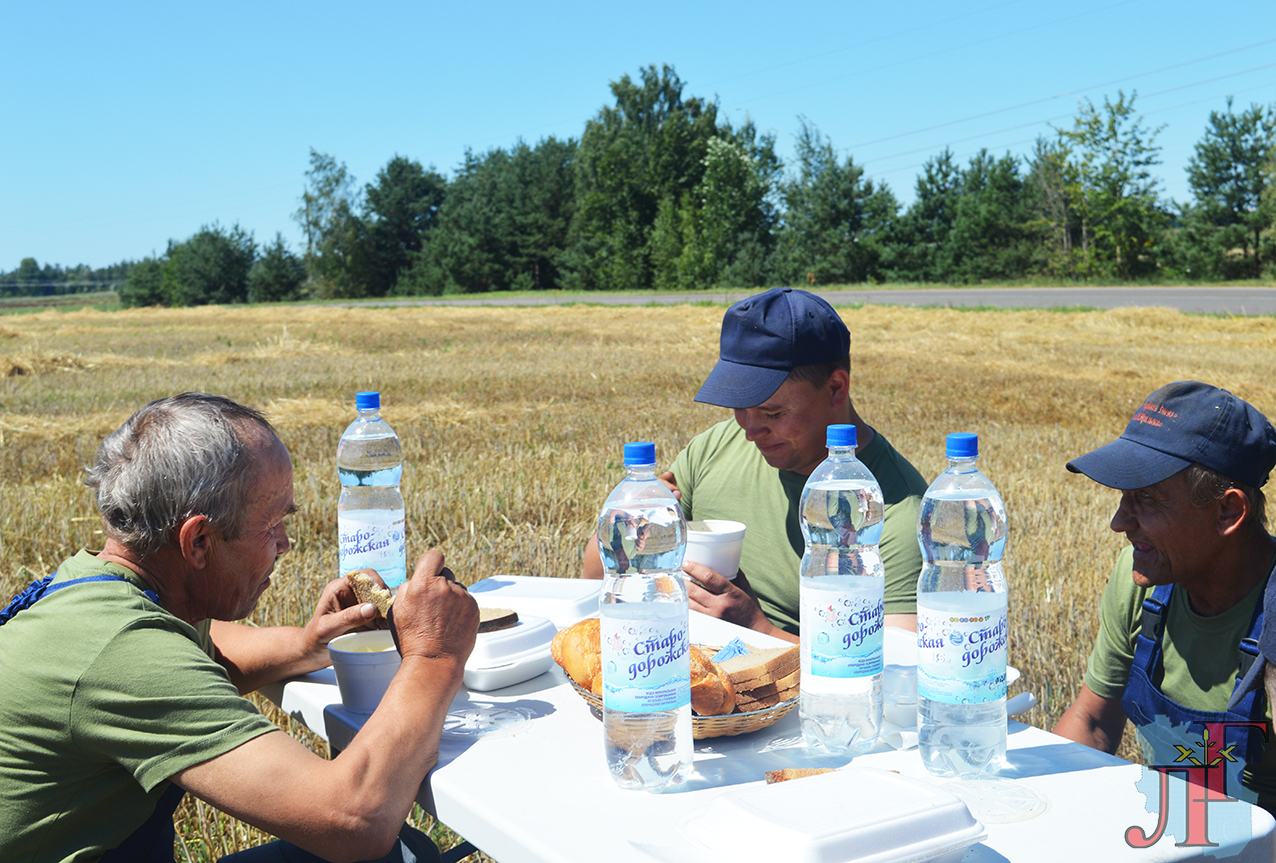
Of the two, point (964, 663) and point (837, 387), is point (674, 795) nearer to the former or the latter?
point (964, 663)

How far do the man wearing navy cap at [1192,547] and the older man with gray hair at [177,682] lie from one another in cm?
178

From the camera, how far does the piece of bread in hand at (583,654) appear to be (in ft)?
6.69

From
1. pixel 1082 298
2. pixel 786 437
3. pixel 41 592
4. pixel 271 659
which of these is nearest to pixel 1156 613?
pixel 786 437

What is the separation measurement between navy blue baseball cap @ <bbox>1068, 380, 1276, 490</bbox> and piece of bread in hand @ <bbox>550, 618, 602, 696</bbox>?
51.7 inches

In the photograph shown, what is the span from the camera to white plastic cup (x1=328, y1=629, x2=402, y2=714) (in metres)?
2.09

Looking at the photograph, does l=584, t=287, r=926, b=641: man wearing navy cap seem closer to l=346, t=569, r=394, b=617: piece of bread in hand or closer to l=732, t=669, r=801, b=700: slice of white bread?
l=732, t=669, r=801, b=700: slice of white bread

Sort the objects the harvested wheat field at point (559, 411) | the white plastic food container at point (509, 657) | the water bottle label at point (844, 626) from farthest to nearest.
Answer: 1. the harvested wheat field at point (559, 411)
2. the white plastic food container at point (509, 657)
3. the water bottle label at point (844, 626)

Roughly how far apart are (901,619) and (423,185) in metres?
83.5

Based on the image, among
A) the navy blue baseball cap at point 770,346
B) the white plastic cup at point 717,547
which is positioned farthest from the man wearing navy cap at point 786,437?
the white plastic cup at point 717,547

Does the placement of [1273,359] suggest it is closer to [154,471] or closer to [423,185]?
[154,471]

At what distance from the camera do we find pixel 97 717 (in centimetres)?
179

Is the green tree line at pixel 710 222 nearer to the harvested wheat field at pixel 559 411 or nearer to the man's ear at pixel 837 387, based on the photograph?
the harvested wheat field at pixel 559 411

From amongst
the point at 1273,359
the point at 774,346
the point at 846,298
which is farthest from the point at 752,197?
the point at 774,346

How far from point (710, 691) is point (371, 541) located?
45.5 inches
